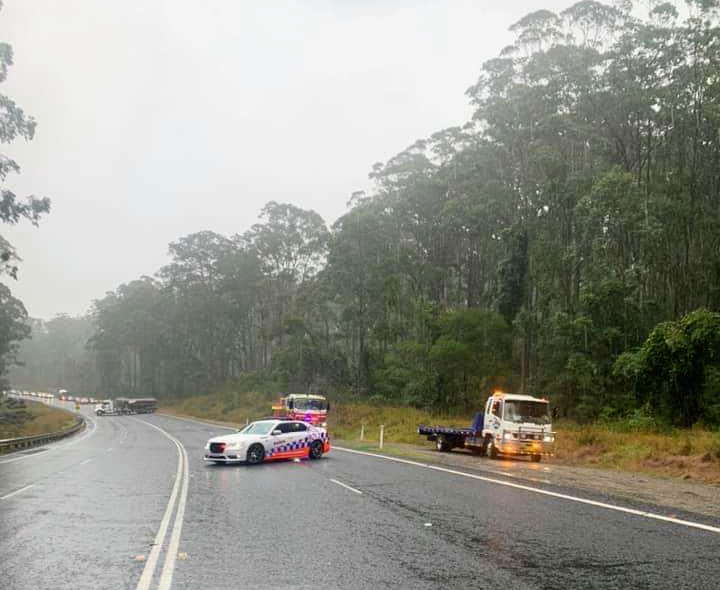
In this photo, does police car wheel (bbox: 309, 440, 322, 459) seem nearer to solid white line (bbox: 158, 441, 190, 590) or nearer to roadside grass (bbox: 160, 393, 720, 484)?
roadside grass (bbox: 160, 393, 720, 484)

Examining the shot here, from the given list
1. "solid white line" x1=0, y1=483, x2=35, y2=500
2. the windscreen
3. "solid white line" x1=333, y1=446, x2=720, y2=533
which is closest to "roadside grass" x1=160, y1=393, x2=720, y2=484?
the windscreen

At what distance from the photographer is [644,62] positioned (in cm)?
3681

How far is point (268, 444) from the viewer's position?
68.9 ft

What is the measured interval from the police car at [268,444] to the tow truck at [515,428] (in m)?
5.68

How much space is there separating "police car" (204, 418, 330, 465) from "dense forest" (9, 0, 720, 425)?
1687 centimetres

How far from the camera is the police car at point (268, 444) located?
2028cm

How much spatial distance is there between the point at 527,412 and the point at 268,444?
873 centimetres

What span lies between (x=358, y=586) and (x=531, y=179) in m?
39.1

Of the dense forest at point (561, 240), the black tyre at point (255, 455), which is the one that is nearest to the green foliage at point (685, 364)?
the dense forest at point (561, 240)

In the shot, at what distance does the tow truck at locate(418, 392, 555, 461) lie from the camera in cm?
2217

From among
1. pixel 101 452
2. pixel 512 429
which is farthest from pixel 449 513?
pixel 101 452

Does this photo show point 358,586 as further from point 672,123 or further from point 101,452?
point 672,123

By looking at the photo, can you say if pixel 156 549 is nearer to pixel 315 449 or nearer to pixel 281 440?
pixel 281 440

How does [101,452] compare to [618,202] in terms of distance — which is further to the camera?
[618,202]
